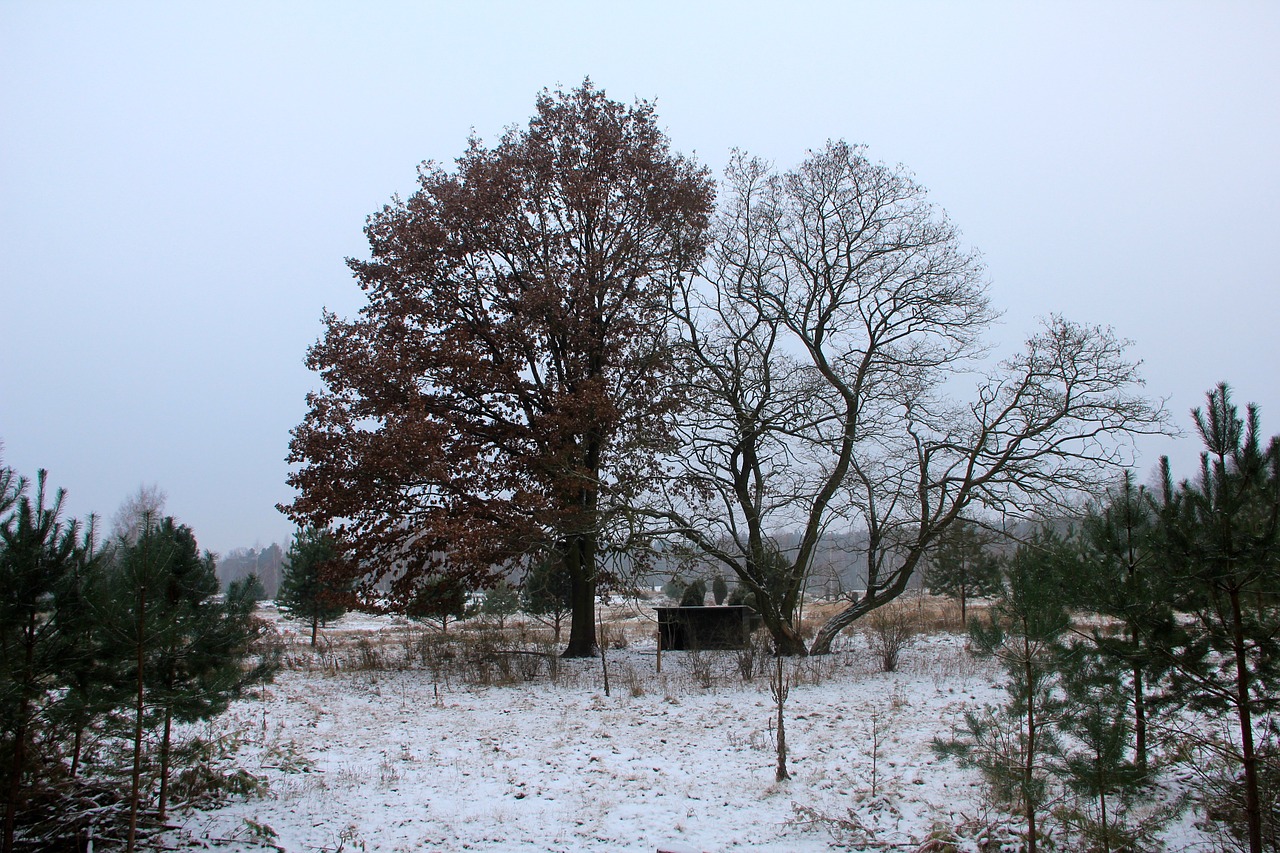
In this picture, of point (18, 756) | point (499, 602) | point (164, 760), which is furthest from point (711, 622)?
point (18, 756)

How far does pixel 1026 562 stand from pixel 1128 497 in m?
1.25

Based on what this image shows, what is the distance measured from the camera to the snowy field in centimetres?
552

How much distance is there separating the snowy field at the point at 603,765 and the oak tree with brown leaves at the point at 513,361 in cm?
291

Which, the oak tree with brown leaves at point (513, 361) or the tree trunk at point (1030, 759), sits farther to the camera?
the oak tree with brown leaves at point (513, 361)

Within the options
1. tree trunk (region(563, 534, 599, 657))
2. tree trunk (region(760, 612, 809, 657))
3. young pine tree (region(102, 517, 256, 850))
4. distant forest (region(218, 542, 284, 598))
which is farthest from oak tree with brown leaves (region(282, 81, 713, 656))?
distant forest (region(218, 542, 284, 598))

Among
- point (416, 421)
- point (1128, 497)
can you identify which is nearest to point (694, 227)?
point (416, 421)

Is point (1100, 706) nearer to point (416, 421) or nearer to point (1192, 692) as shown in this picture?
point (1192, 692)

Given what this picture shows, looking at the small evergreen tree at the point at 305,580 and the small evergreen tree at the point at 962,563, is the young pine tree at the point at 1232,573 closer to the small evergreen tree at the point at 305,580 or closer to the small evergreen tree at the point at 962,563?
the small evergreen tree at the point at 962,563

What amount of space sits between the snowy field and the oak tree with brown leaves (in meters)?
2.91

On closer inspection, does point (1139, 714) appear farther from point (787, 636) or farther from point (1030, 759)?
→ point (787, 636)

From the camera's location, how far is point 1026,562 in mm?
4879

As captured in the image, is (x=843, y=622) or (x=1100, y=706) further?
(x=843, y=622)

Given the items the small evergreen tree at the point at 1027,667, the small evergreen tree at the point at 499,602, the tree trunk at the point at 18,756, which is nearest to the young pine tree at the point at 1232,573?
the small evergreen tree at the point at 1027,667

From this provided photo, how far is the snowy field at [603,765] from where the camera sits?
5.52 metres
